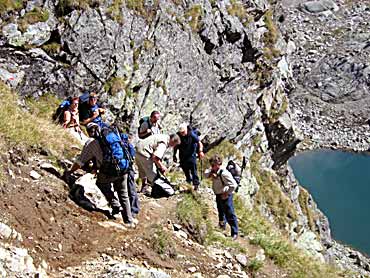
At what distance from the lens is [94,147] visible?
38.9 ft

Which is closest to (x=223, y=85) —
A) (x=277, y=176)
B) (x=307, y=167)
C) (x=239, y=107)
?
(x=239, y=107)

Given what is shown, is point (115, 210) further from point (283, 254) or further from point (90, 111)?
point (90, 111)

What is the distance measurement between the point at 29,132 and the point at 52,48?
6.98 metres

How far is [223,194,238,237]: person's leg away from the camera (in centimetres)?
1420

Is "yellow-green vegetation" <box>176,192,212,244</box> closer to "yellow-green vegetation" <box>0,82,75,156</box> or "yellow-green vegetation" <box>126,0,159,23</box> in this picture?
"yellow-green vegetation" <box>0,82,75,156</box>

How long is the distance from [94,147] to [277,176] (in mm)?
27532

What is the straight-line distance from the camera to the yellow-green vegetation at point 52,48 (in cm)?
2009

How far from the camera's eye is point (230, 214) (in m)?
14.3

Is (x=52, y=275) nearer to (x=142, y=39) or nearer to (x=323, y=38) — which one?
(x=142, y=39)

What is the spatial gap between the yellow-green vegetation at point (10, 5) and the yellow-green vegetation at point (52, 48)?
4.83 feet

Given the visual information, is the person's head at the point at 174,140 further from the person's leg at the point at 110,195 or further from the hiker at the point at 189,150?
the person's leg at the point at 110,195

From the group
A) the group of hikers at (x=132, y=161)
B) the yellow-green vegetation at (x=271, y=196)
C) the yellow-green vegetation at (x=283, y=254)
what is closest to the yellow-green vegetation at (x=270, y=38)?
the yellow-green vegetation at (x=271, y=196)

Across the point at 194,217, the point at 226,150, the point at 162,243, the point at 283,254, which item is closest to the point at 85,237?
the point at 162,243

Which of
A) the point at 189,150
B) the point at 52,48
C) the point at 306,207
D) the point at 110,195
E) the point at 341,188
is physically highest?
the point at 52,48
